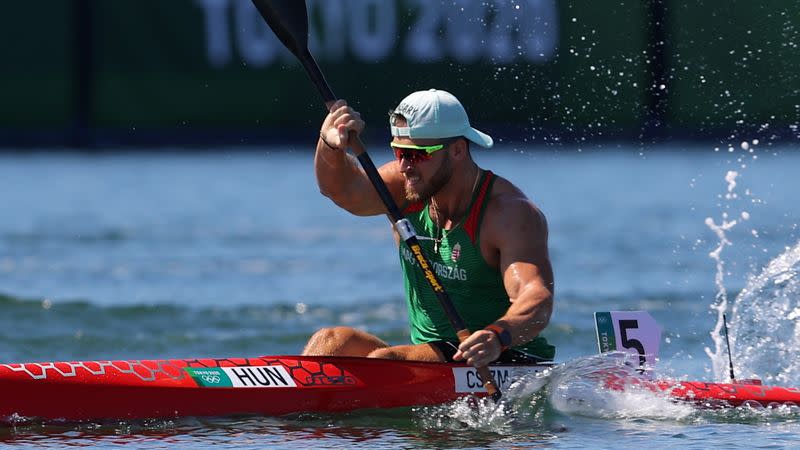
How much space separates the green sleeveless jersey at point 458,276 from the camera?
23.8 ft

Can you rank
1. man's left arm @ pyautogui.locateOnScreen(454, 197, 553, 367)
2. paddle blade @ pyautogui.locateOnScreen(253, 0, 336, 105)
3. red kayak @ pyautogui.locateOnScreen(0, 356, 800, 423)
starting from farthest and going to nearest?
paddle blade @ pyautogui.locateOnScreen(253, 0, 336, 105)
red kayak @ pyautogui.locateOnScreen(0, 356, 800, 423)
man's left arm @ pyautogui.locateOnScreen(454, 197, 553, 367)

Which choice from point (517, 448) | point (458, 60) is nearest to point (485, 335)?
point (517, 448)

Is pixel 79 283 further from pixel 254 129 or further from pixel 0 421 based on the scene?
pixel 254 129

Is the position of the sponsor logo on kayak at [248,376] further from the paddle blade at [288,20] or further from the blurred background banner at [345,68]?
the blurred background banner at [345,68]

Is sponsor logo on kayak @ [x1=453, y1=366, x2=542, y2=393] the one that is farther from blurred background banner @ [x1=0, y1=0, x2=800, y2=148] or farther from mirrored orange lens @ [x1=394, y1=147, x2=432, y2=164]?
blurred background banner @ [x1=0, y1=0, x2=800, y2=148]

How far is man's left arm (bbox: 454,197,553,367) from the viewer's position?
6.94 meters

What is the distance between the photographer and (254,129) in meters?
30.6

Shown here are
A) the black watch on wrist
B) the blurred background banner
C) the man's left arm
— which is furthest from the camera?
the blurred background banner

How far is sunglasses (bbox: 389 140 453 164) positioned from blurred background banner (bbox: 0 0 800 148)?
71.2ft

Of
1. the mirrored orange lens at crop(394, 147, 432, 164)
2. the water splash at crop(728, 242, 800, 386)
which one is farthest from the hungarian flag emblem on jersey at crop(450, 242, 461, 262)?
the water splash at crop(728, 242, 800, 386)

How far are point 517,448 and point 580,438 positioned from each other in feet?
1.34

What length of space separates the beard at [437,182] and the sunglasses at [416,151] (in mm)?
69

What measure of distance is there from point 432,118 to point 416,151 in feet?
0.53

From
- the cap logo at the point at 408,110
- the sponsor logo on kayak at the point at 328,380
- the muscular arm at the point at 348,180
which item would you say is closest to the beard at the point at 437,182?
the cap logo at the point at 408,110
